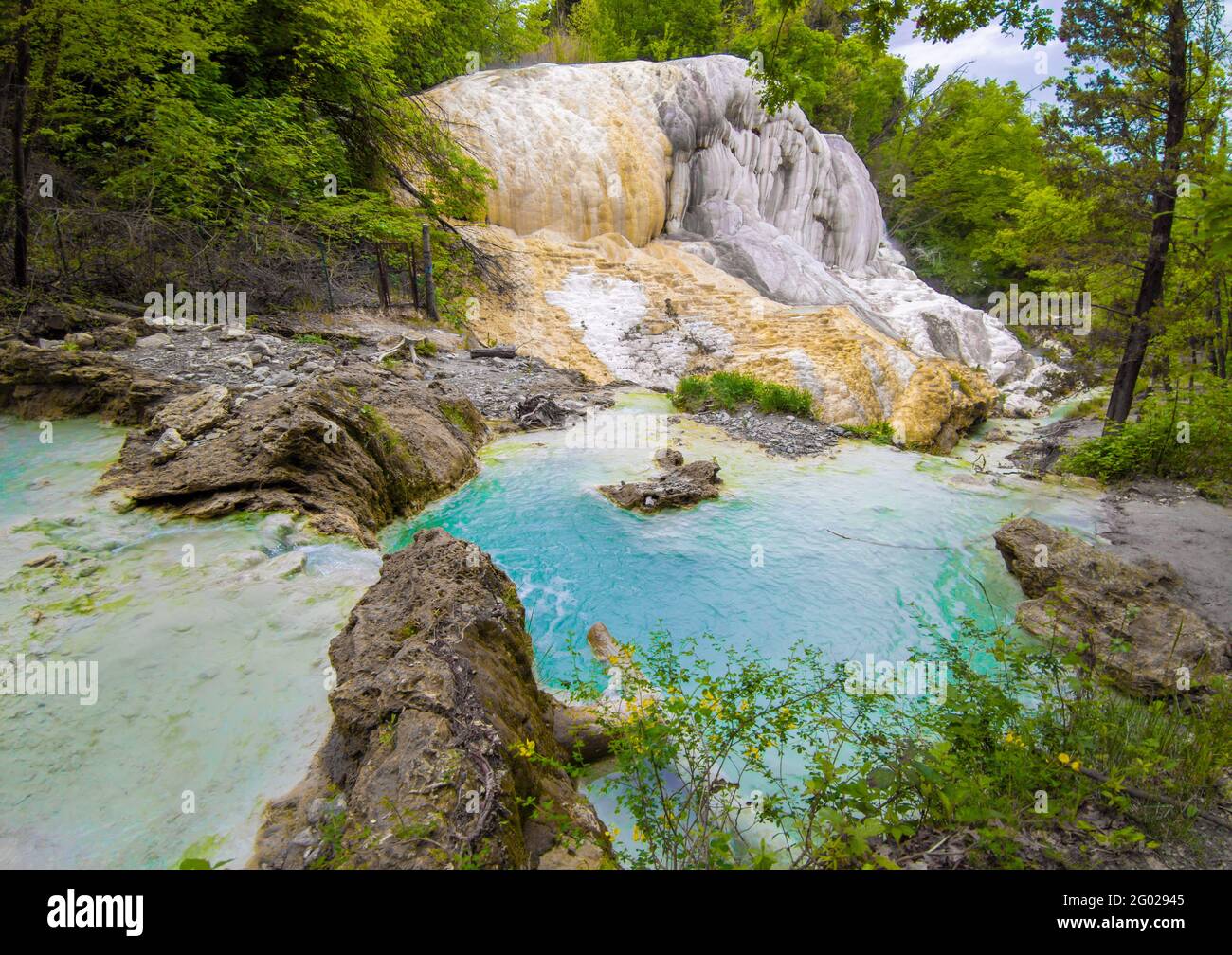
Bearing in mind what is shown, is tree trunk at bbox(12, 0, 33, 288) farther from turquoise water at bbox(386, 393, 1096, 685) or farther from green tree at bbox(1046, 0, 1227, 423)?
green tree at bbox(1046, 0, 1227, 423)

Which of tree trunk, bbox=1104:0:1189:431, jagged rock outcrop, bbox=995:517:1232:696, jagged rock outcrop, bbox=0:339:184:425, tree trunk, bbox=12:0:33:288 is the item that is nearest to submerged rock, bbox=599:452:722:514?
jagged rock outcrop, bbox=995:517:1232:696

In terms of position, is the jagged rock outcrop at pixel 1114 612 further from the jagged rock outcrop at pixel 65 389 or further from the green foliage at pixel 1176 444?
the jagged rock outcrop at pixel 65 389

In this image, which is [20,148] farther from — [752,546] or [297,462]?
[752,546]

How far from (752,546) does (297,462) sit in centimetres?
508

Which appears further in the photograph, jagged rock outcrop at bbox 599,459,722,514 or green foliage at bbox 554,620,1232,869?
jagged rock outcrop at bbox 599,459,722,514

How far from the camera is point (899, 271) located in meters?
23.7

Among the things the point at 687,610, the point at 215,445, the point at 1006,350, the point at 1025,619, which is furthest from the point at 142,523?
the point at 1006,350

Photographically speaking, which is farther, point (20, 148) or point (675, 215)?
point (675, 215)

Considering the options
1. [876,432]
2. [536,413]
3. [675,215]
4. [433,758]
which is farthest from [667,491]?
[675,215]

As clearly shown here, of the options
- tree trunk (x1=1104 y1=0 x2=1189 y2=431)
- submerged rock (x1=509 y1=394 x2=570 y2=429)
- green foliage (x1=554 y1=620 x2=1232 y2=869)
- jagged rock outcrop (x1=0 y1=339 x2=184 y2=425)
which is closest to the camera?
green foliage (x1=554 y1=620 x2=1232 y2=869)

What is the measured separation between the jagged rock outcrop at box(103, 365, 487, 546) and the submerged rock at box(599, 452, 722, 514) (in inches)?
93.3

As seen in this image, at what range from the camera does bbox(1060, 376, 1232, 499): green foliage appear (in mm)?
7520

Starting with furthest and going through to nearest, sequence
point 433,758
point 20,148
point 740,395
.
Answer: point 740,395 < point 20,148 < point 433,758

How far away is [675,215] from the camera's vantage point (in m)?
19.1
